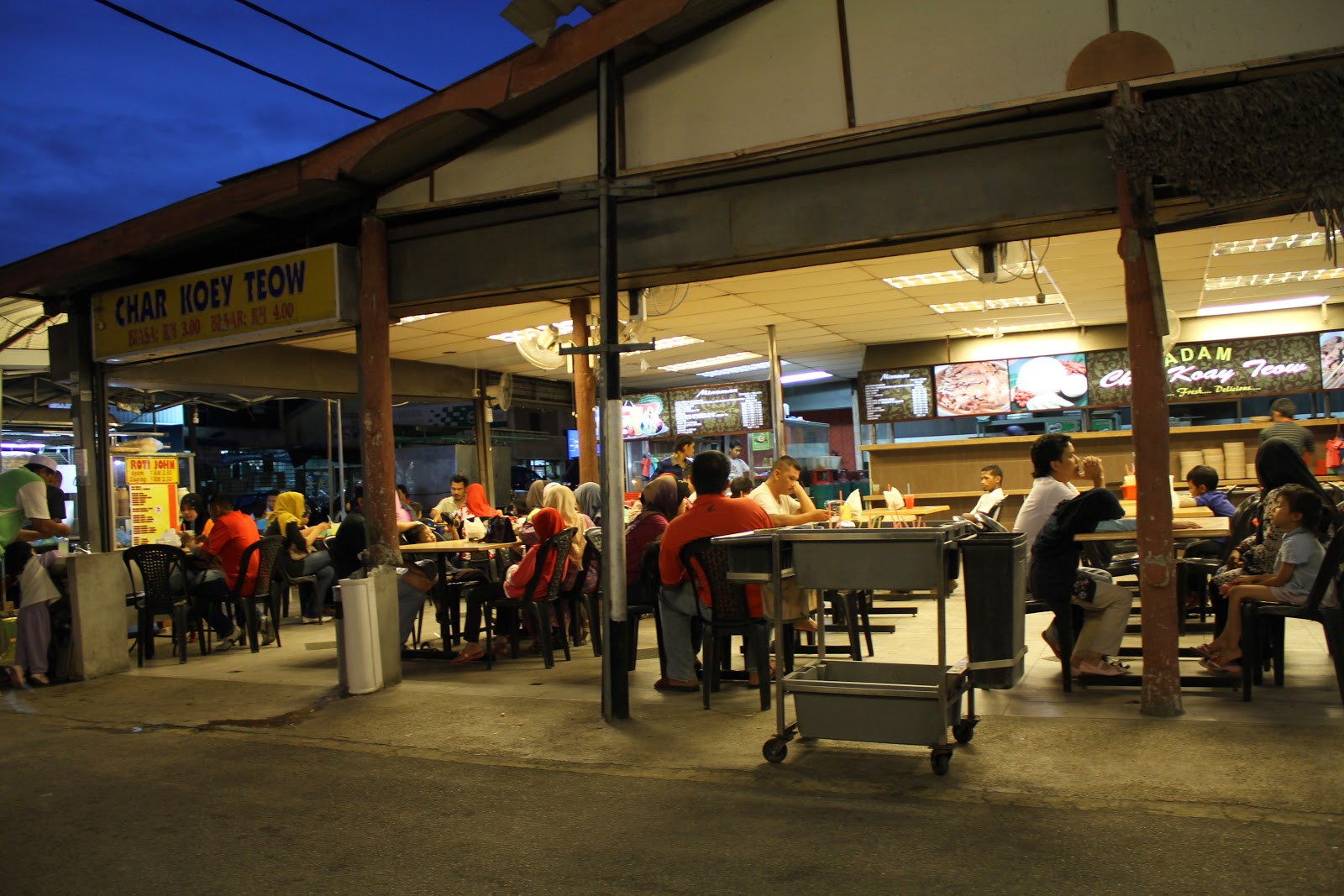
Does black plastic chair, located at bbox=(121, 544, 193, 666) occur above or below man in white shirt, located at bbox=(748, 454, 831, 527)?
below

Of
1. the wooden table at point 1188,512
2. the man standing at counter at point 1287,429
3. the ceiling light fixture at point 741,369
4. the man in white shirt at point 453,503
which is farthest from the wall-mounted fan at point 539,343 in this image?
the man standing at counter at point 1287,429

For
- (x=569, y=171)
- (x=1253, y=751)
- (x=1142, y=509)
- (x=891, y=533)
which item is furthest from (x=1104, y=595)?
(x=569, y=171)

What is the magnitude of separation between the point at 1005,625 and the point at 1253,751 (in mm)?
1213

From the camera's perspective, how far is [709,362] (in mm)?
16281

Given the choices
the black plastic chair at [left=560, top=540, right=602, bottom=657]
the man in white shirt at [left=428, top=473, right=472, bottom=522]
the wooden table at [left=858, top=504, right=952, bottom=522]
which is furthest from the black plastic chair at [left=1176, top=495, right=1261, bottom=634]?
the man in white shirt at [left=428, top=473, right=472, bottom=522]

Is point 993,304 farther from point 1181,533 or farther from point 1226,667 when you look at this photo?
point 1226,667

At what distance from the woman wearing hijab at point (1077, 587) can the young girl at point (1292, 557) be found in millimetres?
656

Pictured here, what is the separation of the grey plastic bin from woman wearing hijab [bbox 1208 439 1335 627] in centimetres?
198

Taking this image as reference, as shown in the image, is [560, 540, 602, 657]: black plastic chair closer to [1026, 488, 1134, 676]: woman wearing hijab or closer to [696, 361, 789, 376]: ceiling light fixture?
[1026, 488, 1134, 676]: woman wearing hijab

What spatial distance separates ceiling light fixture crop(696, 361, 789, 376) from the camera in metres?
17.4

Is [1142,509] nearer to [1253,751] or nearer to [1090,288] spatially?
[1253,751]

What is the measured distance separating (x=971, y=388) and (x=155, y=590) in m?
10.2

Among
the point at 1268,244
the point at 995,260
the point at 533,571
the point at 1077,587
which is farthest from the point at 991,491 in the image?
the point at 533,571

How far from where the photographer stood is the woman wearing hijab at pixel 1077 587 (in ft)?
19.6
